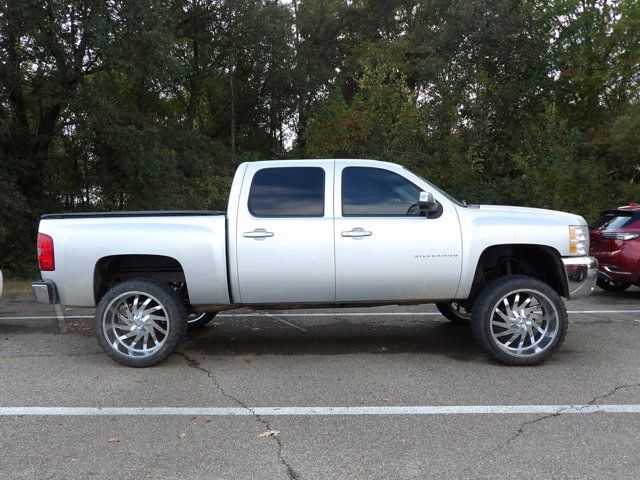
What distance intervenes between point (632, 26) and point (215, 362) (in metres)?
22.2

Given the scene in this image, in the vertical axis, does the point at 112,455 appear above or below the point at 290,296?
below

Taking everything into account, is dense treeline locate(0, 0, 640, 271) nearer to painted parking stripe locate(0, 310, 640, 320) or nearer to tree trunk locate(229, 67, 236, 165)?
tree trunk locate(229, 67, 236, 165)

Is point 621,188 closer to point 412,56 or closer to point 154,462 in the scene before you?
point 412,56

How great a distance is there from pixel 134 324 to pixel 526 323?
3.81 m

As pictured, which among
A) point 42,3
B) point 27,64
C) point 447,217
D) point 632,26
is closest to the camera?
point 447,217

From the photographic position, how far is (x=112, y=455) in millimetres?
3711

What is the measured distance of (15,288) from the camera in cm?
1207

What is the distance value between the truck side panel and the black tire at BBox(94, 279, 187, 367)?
0.79 ft

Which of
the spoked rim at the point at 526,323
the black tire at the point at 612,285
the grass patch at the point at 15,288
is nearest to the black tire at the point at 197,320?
the spoked rim at the point at 526,323

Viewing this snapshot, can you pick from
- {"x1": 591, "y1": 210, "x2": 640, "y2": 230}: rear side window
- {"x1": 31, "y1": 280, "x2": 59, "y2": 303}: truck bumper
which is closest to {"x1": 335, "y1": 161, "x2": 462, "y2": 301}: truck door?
{"x1": 31, "y1": 280, "x2": 59, "y2": 303}: truck bumper

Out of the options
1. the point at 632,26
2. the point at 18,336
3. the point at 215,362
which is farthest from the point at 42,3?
the point at 632,26

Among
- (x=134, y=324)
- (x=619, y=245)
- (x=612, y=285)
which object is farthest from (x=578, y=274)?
(x=612, y=285)

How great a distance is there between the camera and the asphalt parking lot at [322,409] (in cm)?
355

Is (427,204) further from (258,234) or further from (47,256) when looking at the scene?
(47,256)
